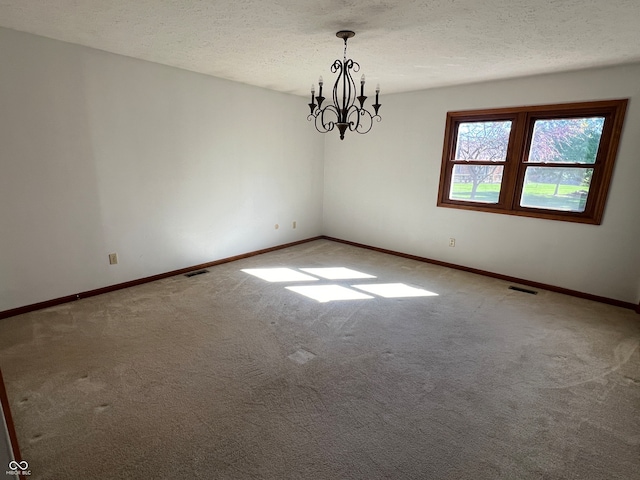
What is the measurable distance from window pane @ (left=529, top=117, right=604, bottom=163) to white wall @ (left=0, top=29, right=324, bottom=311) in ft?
10.8

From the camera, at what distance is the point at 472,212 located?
4285 mm

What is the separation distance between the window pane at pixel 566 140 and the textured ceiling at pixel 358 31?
58cm

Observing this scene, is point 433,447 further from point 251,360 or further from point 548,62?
point 548,62

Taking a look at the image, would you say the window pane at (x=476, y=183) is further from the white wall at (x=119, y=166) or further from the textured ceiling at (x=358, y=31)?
the white wall at (x=119, y=166)

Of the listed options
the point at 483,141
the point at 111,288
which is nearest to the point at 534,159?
the point at 483,141

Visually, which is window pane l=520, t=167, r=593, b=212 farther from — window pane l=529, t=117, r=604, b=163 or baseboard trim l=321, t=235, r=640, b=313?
baseboard trim l=321, t=235, r=640, b=313

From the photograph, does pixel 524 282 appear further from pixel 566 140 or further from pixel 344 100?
pixel 344 100

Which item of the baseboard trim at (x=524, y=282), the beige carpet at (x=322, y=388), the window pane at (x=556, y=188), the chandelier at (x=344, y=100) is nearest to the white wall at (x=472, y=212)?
the baseboard trim at (x=524, y=282)

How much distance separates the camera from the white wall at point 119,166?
2766 mm

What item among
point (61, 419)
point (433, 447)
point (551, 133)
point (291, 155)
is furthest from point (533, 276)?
point (61, 419)

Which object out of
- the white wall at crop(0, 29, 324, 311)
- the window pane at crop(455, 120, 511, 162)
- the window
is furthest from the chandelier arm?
the window pane at crop(455, 120, 511, 162)

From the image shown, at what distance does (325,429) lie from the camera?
1779mm

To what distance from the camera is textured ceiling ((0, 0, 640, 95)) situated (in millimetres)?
2049

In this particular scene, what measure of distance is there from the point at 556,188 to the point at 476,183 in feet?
2.83
